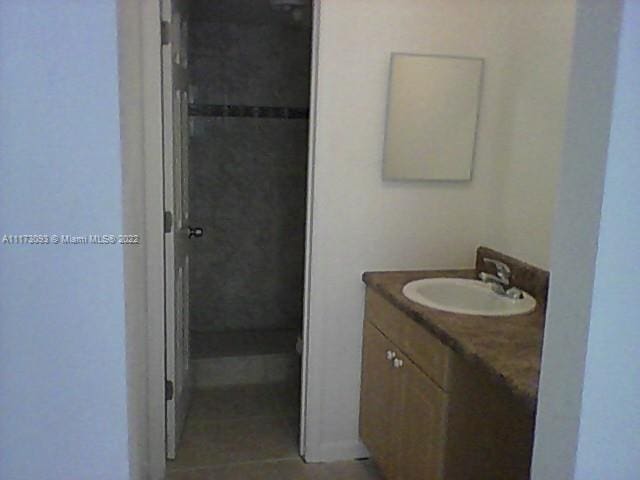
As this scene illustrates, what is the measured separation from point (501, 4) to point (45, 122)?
201cm

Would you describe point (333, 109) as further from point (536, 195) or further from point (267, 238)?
point (267, 238)

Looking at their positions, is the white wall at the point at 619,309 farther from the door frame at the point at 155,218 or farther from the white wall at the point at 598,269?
the door frame at the point at 155,218

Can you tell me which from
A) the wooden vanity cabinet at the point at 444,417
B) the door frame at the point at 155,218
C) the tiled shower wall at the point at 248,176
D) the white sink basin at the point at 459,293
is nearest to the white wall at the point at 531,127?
the white sink basin at the point at 459,293

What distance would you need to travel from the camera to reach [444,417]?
5.89 feet

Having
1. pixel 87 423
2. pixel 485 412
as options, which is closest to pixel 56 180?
pixel 87 423

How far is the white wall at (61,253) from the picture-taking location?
912mm

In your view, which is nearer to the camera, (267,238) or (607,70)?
(607,70)

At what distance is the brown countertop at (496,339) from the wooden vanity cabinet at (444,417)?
0.18ft

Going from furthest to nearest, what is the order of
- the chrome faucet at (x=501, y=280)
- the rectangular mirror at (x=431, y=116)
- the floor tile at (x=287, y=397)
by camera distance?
the floor tile at (x=287, y=397), the rectangular mirror at (x=431, y=116), the chrome faucet at (x=501, y=280)

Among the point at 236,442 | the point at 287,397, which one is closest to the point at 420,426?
the point at 236,442

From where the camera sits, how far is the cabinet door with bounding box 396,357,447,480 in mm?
1829

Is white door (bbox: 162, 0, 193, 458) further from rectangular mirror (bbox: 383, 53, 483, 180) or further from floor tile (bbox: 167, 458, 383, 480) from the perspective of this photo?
rectangular mirror (bbox: 383, 53, 483, 180)

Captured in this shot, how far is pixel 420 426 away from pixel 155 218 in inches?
48.1

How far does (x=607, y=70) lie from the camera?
77 cm
